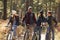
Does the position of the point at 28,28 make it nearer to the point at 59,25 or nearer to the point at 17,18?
the point at 17,18

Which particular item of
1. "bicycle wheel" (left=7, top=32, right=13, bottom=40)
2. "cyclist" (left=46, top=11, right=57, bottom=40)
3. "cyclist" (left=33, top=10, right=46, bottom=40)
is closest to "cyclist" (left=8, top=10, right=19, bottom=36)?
"bicycle wheel" (left=7, top=32, right=13, bottom=40)

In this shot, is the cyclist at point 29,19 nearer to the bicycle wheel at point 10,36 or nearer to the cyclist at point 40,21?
the cyclist at point 40,21

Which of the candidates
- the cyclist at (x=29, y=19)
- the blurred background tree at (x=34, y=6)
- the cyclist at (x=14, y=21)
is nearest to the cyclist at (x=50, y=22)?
the blurred background tree at (x=34, y=6)

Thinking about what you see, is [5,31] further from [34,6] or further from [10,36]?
[34,6]

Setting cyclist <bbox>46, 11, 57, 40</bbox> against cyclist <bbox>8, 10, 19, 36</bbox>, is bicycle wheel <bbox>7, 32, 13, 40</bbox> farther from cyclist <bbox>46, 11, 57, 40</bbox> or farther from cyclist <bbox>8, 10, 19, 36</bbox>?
cyclist <bbox>46, 11, 57, 40</bbox>

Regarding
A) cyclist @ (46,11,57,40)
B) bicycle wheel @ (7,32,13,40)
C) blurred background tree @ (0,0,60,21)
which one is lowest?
bicycle wheel @ (7,32,13,40)

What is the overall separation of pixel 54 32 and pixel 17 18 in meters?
0.57

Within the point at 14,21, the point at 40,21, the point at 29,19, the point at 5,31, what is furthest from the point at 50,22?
the point at 5,31

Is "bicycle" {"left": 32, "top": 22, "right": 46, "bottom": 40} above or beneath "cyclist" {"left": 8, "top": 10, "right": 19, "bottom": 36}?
beneath

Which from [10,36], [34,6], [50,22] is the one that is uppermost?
[34,6]

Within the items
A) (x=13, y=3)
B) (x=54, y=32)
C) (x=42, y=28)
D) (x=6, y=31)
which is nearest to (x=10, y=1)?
(x=13, y=3)

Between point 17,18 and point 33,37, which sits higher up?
point 17,18

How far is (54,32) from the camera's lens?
5.99 feet

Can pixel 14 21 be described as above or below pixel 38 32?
above
